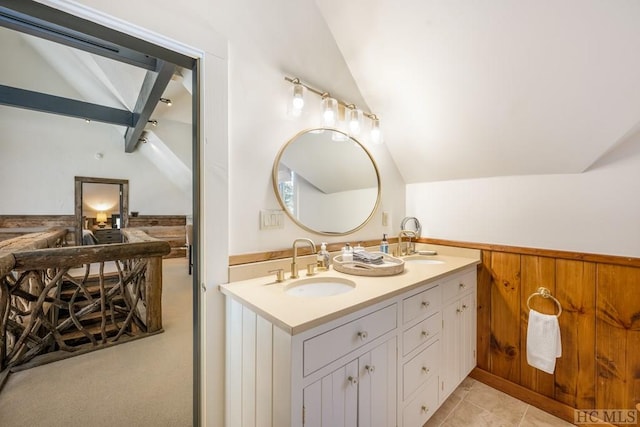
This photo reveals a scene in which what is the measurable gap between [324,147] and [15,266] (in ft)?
7.75

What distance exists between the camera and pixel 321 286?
127cm

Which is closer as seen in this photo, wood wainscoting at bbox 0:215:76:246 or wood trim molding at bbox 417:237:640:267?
wood trim molding at bbox 417:237:640:267

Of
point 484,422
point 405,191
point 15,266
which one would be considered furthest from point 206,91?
point 484,422

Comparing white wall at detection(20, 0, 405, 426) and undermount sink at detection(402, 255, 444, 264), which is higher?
white wall at detection(20, 0, 405, 426)

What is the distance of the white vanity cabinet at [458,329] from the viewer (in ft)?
4.72

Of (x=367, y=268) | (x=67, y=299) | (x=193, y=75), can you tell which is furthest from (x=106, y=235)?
(x=367, y=268)

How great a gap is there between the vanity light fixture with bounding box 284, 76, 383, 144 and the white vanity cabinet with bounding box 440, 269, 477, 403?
111 centimetres

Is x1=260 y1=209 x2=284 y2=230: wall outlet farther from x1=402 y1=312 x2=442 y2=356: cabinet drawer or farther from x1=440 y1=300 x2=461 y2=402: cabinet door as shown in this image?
x1=440 y1=300 x2=461 y2=402: cabinet door

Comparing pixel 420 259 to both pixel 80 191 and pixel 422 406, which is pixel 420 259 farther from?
pixel 80 191

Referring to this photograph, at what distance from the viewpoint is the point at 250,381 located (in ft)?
3.08

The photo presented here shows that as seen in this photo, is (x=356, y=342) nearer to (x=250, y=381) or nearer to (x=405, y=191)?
(x=250, y=381)

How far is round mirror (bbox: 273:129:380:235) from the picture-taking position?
4.66 ft

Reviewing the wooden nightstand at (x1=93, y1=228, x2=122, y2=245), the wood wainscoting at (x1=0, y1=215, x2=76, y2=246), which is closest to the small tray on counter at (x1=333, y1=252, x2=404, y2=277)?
the wood wainscoting at (x1=0, y1=215, x2=76, y2=246)

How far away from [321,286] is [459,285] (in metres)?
0.92
